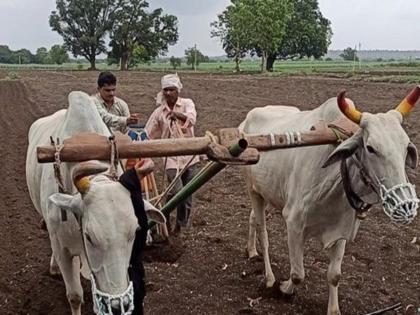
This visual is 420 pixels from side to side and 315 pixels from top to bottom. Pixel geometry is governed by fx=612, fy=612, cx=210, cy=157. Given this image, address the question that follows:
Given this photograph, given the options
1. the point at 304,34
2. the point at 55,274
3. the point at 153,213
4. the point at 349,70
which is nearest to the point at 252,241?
the point at 55,274

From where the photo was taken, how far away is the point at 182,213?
6.95 metres

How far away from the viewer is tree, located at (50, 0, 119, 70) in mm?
63312

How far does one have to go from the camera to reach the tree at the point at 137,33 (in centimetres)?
6284

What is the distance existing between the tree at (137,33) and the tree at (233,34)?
12400 mm

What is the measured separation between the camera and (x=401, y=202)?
12.4 ft

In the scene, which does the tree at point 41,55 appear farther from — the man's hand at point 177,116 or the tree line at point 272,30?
the man's hand at point 177,116

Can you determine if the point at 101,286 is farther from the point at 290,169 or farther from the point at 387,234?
the point at 387,234

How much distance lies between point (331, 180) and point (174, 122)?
7.64 ft

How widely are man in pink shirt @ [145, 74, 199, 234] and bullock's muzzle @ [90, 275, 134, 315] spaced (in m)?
3.06

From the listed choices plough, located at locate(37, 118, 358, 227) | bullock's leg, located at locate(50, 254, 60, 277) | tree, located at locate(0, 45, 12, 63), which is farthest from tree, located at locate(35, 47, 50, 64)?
plough, located at locate(37, 118, 358, 227)

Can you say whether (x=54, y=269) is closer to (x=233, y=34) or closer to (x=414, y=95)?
(x=414, y=95)

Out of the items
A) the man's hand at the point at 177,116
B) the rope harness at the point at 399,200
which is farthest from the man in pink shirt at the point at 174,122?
the rope harness at the point at 399,200

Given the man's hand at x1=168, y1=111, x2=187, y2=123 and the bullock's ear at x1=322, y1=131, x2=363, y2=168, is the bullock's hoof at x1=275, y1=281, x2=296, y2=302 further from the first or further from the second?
the man's hand at x1=168, y1=111, x2=187, y2=123

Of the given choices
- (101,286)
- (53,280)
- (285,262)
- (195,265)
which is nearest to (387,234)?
(285,262)
